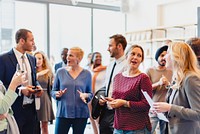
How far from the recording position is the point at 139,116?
8.27ft

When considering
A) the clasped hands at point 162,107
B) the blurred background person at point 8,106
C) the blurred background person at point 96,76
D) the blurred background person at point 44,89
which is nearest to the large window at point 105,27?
the blurred background person at point 96,76

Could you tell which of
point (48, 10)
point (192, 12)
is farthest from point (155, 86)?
point (48, 10)

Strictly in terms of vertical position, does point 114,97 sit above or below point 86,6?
below

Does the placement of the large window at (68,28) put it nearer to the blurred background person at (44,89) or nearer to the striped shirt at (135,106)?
the blurred background person at (44,89)

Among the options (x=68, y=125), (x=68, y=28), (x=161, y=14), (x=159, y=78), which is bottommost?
(x=68, y=125)

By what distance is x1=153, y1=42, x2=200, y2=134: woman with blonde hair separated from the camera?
2008 millimetres

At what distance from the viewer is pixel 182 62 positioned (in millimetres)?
2080

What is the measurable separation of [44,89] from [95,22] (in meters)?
3.86

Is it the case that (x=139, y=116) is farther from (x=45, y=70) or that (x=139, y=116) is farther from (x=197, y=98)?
(x=45, y=70)

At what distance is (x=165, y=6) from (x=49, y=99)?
168 inches

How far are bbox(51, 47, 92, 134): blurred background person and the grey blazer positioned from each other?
1.42 metres

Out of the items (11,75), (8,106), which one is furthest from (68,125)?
(8,106)

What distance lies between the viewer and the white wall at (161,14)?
6.88 metres

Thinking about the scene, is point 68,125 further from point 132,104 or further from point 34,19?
point 34,19
